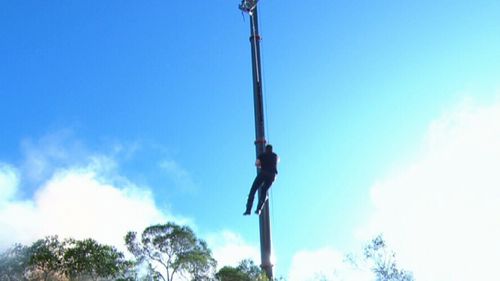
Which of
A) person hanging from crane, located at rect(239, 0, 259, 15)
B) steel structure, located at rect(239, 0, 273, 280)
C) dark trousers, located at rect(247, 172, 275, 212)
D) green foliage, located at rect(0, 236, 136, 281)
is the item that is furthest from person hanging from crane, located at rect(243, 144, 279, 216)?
green foliage, located at rect(0, 236, 136, 281)

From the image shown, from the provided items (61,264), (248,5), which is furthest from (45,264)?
(248,5)

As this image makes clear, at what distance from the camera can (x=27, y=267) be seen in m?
36.8

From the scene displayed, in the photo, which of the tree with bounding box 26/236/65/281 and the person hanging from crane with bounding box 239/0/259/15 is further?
the tree with bounding box 26/236/65/281

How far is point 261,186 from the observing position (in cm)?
941

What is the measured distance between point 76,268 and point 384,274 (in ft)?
71.5

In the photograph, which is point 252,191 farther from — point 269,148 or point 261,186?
point 269,148

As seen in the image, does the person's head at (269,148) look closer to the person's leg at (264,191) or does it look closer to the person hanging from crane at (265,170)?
the person hanging from crane at (265,170)

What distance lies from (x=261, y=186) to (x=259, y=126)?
3.81ft

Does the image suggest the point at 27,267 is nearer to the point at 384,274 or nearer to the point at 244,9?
the point at 384,274

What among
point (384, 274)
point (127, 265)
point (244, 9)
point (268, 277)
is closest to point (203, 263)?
point (127, 265)

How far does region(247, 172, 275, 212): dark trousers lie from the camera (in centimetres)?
909

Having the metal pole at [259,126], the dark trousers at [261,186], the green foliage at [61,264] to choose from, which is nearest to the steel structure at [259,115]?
the metal pole at [259,126]

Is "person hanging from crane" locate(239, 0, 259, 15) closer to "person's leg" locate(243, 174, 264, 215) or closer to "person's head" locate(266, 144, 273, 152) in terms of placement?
"person's head" locate(266, 144, 273, 152)

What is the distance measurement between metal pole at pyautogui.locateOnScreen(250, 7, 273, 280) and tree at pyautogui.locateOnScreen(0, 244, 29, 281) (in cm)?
3187
